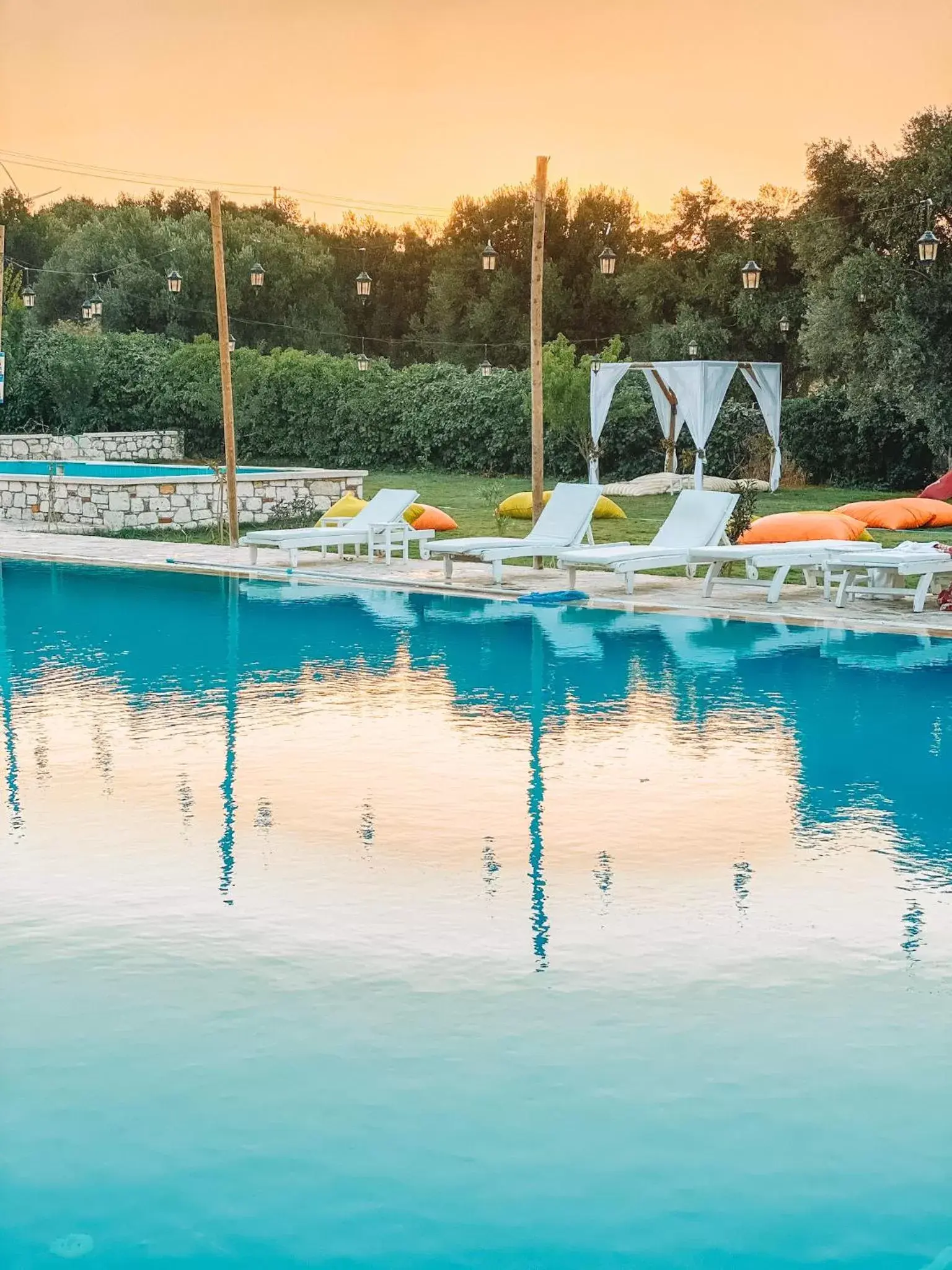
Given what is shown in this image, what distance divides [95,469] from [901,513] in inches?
565

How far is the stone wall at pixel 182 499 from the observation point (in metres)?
20.4

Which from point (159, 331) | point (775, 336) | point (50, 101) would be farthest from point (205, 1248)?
point (159, 331)

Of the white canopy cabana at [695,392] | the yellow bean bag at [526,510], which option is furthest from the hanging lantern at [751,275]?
the yellow bean bag at [526,510]

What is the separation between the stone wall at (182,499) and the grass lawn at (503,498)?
0.26 meters

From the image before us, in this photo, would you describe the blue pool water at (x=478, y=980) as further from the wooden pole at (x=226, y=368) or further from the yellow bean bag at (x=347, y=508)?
the yellow bean bag at (x=347, y=508)

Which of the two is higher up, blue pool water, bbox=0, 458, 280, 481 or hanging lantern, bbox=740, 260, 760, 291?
hanging lantern, bbox=740, 260, 760, 291

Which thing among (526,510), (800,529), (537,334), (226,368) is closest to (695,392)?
(526,510)

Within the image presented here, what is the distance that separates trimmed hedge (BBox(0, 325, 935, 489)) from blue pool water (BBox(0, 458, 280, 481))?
336cm

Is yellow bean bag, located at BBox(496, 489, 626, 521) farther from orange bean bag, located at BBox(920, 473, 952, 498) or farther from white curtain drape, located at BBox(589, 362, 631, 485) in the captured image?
orange bean bag, located at BBox(920, 473, 952, 498)

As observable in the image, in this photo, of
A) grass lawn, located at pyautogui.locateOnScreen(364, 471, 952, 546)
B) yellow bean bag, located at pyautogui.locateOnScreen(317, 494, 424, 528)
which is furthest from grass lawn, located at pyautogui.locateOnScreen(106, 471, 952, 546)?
yellow bean bag, located at pyautogui.locateOnScreen(317, 494, 424, 528)

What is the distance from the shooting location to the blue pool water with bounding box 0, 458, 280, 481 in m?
22.6

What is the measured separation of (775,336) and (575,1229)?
109 ft

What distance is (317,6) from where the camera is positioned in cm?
2975

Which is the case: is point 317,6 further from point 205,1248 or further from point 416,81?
point 205,1248
